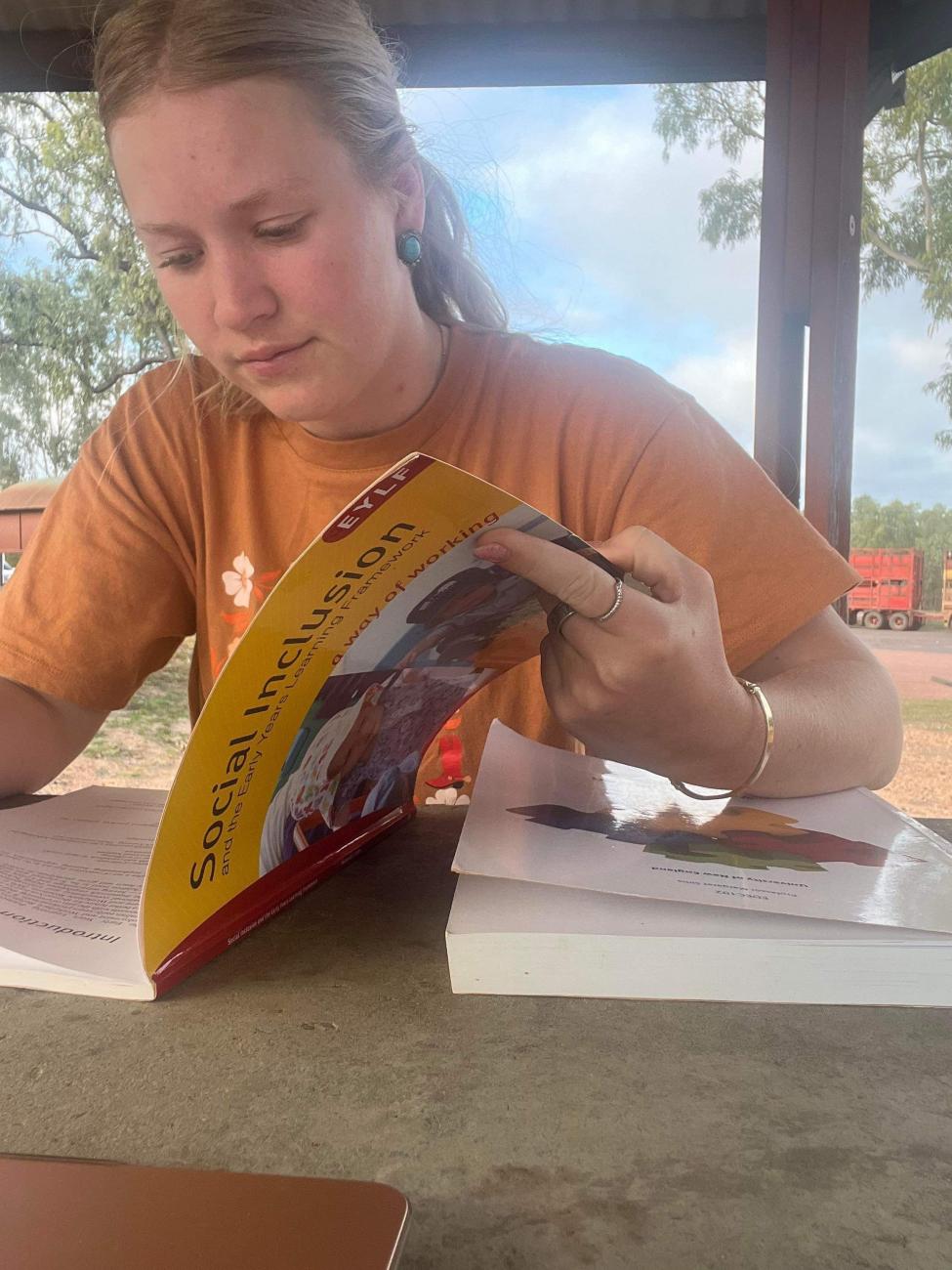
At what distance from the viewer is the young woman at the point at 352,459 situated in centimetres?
60

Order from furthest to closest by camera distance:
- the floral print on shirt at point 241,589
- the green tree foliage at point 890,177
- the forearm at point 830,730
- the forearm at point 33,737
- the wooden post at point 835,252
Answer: the green tree foliage at point 890,177, the wooden post at point 835,252, the floral print on shirt at point 241,589, the forearm at point 33,737, the forearm at point 830,730

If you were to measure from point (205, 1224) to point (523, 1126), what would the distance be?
103mm

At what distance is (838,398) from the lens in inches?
79.9

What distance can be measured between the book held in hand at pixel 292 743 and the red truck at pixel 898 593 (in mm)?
2073

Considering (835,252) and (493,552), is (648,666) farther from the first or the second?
(835,252)

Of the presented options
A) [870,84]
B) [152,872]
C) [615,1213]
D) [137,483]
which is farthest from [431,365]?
[870,84]

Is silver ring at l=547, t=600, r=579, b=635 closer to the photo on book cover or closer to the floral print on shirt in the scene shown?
the photo on book cover

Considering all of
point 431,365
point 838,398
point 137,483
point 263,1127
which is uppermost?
point 838,398

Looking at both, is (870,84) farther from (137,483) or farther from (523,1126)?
(523,1126)

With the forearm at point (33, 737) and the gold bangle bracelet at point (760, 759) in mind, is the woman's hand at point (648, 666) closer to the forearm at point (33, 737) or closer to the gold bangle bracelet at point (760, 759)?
the gold bangle bracelet at point (760, 759)

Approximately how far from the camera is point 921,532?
269 centimetres

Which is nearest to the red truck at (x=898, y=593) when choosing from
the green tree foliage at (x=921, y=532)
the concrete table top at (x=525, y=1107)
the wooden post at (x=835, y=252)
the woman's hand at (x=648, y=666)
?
the green tree foliage at (x=921, y=532)

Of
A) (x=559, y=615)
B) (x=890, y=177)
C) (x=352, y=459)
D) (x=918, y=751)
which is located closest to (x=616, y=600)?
(x=559, y=615)

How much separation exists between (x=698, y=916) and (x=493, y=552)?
7.1 inches
